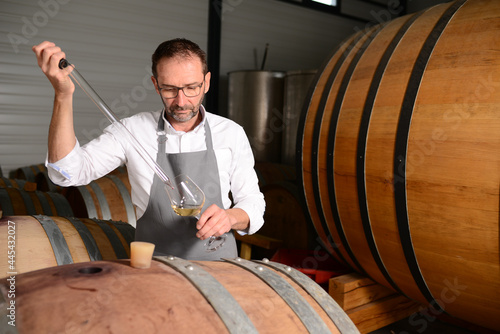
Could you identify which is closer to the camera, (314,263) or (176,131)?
(176,131)

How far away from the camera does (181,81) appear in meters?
1.67

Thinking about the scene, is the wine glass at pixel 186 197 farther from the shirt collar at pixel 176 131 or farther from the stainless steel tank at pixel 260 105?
the stainless steel tank at pixel 260 105

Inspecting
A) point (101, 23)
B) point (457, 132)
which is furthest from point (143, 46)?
point (457, 132)

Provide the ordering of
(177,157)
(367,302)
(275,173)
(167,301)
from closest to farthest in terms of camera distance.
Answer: (167,301) < (177,157) < (367,302) < (275,173)

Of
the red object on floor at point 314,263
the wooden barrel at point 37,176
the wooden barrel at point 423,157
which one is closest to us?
the wooden barrel at point 423,157

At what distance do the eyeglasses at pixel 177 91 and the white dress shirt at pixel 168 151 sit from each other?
0.18m

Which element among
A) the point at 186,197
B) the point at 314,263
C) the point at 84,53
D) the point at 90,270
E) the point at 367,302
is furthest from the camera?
the point at 84,53

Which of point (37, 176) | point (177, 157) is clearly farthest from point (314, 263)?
point (37, 176)

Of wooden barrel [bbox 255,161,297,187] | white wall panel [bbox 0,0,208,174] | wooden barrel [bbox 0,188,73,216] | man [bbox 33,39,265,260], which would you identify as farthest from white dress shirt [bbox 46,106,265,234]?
white wall panel [bbox 0,0,208,174]

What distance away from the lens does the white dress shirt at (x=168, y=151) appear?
5.80 ft

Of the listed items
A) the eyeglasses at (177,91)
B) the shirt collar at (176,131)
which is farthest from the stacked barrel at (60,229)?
the eyeglasses at (177,91)

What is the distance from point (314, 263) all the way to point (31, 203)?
5.99 feet

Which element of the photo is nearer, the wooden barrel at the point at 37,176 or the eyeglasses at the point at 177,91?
the eyeglasses at the point at 177,91

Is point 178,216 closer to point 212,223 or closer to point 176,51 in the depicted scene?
point 212,223
